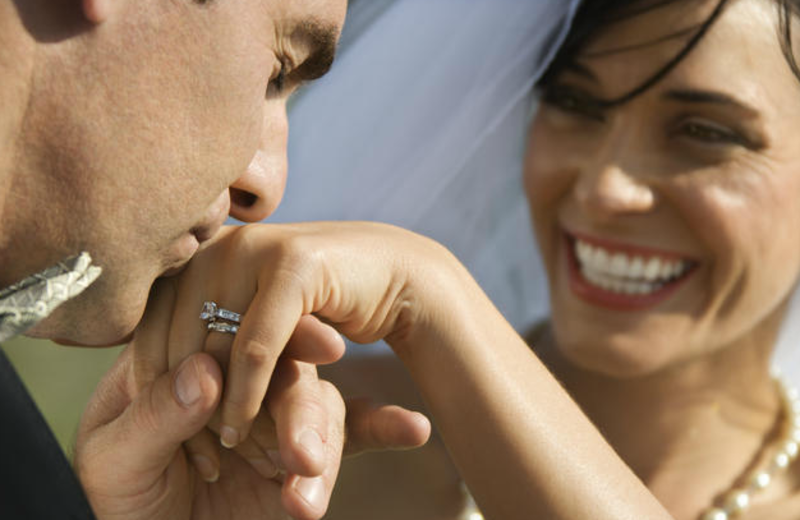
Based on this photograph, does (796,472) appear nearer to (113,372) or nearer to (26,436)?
(113,372)

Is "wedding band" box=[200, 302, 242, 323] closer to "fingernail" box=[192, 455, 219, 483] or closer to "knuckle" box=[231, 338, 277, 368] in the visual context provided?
"knuckle" box=[231, 338, 277, 368]

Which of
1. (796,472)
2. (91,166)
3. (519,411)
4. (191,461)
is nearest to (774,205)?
(796,472)

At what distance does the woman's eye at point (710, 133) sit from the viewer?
233 cm

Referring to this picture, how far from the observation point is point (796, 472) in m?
2.80

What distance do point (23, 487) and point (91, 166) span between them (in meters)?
0.42

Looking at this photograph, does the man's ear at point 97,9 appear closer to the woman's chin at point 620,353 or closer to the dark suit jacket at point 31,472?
the dark suit jacket at point 31,472

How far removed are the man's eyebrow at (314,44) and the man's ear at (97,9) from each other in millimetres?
320

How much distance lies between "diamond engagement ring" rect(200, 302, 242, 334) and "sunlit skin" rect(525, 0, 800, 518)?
127cm

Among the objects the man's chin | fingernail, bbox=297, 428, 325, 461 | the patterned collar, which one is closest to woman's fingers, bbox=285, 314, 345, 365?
fingernail, bbox=297, 428, 325, 461

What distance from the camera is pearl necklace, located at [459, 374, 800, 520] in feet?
8.82

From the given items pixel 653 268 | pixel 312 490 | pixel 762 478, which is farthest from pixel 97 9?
pixel 762 478

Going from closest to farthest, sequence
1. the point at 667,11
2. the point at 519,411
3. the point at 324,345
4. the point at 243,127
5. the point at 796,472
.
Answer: the point at 243,127 < the point at 324,345 < the point at 519,411 < the point at 667,11 < the point at 796,472

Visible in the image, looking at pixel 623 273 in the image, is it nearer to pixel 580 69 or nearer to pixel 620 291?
pixel 620 291

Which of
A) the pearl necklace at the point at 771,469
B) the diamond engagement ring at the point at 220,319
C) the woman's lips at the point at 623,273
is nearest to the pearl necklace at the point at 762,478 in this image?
the pearl necklace at the point at 771,469
